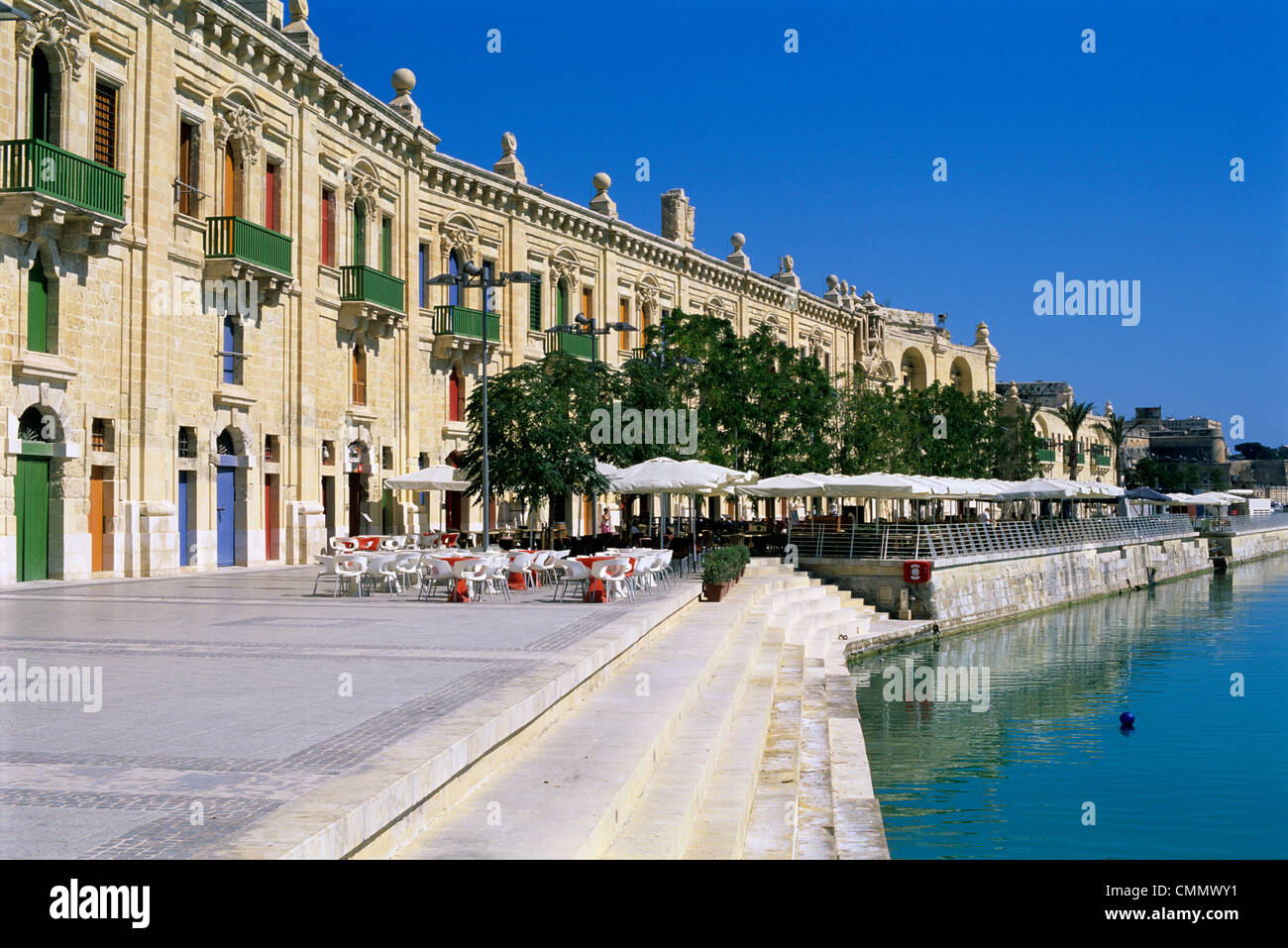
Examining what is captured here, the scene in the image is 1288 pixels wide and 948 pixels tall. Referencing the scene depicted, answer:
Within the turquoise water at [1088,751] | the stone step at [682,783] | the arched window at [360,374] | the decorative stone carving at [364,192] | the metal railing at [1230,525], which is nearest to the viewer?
the stone step at [682,783]

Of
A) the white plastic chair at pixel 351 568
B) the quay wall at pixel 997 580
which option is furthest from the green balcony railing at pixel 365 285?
the quay wall at pixel 997 580

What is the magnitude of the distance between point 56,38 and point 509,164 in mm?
19432

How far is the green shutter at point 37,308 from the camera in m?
19.3

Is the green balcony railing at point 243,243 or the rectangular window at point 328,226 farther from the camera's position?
the rectangular window at point 328,226

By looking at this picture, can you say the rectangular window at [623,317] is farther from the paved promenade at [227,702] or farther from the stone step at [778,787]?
the stone step at [778,787]

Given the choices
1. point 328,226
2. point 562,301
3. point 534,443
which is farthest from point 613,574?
point 562,301

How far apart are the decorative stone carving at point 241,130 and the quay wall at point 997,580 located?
56.4ft

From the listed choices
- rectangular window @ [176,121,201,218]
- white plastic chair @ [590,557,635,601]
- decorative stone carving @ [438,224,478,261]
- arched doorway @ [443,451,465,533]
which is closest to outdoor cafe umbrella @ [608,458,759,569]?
white plastic chair @ [590,557,635,601]

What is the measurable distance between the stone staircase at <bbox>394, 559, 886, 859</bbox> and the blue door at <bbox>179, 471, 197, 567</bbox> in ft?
41.3

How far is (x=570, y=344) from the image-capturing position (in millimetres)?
38656

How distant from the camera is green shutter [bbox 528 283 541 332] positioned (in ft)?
126

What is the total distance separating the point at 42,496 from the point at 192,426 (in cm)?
426

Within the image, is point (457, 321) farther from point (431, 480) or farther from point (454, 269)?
point (431, 480)
